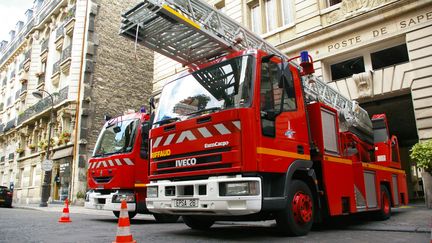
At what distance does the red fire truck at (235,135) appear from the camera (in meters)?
4.96

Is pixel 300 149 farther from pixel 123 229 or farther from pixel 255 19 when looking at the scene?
pixel 255 19

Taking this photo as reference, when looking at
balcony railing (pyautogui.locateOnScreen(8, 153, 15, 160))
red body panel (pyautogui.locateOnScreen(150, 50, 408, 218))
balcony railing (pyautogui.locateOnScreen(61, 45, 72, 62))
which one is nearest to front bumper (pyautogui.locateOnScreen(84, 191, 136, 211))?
red body panel (pyautogui.locateOnScreen(150, 50, 408, 218))

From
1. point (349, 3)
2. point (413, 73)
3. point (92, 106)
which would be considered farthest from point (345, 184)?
point (92, 106)

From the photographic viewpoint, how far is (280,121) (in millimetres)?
5430

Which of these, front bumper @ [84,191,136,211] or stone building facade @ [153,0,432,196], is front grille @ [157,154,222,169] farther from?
stone building facade @ [153,0,432,196]

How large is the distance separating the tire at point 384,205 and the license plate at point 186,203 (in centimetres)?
510

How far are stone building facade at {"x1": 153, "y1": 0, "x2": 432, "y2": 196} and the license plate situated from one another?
31.9 ft

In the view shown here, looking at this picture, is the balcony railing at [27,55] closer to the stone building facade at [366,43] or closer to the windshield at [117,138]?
the stone building facade at [366,43]

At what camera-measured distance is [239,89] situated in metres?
5.24

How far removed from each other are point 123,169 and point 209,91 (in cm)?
409

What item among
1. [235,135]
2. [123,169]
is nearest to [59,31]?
[123,169]

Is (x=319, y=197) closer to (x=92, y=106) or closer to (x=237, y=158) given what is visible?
(x=237, y=158)

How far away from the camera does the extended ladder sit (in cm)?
582

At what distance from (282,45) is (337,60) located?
8.00 feet
